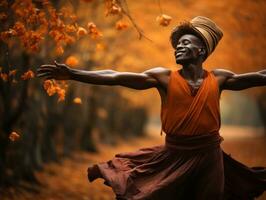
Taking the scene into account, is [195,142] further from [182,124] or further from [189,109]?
[189,109]

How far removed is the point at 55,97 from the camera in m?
17.9

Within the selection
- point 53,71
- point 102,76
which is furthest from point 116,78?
point 53,71

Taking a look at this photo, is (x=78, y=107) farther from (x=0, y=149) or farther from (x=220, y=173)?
(x=220, y=173)

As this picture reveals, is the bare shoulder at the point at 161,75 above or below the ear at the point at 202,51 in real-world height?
below

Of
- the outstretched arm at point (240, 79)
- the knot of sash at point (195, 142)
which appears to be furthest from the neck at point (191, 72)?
the knot of sash at point (195, 142)

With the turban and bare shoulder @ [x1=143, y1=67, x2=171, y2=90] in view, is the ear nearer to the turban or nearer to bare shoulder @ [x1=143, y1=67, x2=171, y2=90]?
the turban

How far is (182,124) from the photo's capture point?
606 cm

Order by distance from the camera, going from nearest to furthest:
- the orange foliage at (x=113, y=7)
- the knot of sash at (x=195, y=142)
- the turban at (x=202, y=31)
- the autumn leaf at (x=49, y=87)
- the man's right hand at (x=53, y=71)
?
1. the man's right hand at (x=53, y=71)
2. the knot of sash at (x=195, y=142)
3. the turban at (x=202, y=31)
4. the orange foliage at (x=113, y=7)
5. the autumn leaf at (x=49, y=87)

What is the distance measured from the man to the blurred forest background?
27.1 inches

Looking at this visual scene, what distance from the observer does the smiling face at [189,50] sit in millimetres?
6258

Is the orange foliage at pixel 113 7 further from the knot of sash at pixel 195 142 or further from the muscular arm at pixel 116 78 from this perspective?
the knot of sash at pixel 195 142

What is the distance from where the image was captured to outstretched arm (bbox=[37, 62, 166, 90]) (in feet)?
19.7

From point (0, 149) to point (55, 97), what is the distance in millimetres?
6421

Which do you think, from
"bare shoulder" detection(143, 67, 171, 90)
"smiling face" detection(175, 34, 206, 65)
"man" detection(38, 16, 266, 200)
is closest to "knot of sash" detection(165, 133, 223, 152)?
"man" detection(38, 16, 266, 200)
